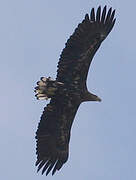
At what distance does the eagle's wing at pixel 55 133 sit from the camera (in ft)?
101

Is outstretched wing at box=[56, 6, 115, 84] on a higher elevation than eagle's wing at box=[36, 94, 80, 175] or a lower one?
higher

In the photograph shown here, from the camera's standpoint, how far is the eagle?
30219 mm

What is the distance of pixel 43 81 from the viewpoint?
1181 inches

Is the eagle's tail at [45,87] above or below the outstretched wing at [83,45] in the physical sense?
below

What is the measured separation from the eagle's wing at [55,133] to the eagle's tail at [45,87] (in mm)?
450

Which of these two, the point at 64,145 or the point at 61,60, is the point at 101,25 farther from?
the point at 64,145

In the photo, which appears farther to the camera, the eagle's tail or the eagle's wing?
the eagle's wing

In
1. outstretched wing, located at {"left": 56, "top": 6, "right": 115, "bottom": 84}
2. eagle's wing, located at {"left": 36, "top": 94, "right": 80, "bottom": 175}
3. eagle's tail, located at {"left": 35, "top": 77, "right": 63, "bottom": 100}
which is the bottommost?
eagle's wing, located at {"left": 36, "top": 94, "right": 80, "bottom": 175}

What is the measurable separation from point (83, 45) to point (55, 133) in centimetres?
353

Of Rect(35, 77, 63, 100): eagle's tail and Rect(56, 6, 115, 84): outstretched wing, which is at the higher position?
Rect(56, 6, 115, 84): outstretched wing

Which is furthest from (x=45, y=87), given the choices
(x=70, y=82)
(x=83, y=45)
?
(x=83, y=45)

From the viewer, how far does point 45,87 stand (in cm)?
3008

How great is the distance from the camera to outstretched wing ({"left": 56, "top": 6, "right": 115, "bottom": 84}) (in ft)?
99.4

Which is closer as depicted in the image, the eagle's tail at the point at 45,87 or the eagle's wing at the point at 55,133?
the eagle's tail at the point at 45,87
